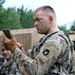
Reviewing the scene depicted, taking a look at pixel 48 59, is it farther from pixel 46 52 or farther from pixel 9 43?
pixel 9 43

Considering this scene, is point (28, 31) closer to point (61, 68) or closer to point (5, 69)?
point (5, 69)

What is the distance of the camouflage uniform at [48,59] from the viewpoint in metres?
2.62

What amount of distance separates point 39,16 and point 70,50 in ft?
1.17

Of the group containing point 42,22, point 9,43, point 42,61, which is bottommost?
point 42,61

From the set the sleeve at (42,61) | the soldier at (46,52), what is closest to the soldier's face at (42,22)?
the soldier at (46,52)

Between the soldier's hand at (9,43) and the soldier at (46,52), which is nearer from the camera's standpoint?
the soldier at (46,52)

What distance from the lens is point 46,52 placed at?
264cm

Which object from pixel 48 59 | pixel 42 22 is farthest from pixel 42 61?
pixel 42 22

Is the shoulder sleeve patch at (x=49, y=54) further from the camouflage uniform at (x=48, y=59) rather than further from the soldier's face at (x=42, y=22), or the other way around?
the soldier's face at (x=42, y=22)

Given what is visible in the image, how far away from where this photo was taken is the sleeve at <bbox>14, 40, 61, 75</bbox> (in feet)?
8.60

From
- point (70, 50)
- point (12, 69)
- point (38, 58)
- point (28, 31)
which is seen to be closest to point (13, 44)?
point (38, 58)

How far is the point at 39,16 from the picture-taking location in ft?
9.11

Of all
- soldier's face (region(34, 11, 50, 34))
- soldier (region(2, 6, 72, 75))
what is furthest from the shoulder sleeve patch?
soldier's face (region(34, 11, 50, 34))

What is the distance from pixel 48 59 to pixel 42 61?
1.8 inches
